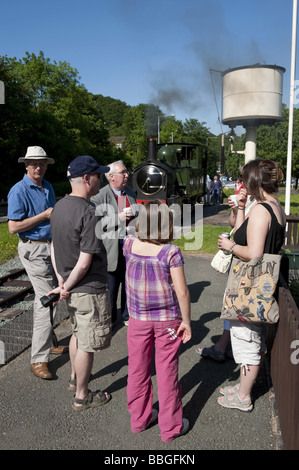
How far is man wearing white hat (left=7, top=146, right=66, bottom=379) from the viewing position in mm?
3875

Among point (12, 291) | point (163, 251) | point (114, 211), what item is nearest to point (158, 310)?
point (163, 251)

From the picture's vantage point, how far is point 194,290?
6.81 metres

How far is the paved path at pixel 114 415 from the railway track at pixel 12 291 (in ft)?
5.03

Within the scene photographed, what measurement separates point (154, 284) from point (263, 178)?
116 cm

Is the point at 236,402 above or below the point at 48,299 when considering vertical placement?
below

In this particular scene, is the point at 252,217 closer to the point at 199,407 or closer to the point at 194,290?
the point at 199,407

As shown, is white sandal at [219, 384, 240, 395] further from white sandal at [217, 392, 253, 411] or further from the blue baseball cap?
the blue baseball cap

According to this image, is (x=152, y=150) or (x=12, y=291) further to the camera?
(x=152, y=150)

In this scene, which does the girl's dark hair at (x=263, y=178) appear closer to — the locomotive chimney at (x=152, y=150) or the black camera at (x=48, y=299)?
the black camera at (x=48, y=299)

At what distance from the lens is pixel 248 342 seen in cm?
319

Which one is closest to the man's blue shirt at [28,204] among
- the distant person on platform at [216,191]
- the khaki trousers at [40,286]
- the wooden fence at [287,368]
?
the khaki trousers at [40,286]

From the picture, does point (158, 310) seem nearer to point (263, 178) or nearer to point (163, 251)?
point (163, 251)

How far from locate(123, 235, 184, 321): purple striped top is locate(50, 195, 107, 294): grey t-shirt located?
14.2 inches

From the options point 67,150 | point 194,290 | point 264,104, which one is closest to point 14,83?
point 67,150
